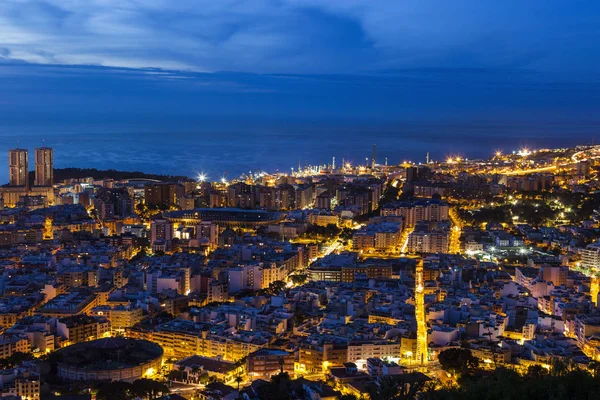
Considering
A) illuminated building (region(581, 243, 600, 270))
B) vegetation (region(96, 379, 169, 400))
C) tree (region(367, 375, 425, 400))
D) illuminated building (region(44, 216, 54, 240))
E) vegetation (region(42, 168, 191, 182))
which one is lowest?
vegetation (region(96, 379, 169, 400))

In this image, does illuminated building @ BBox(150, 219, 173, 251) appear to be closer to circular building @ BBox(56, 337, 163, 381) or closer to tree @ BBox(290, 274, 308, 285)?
tree @ BBox(290, 274, 308, 285)

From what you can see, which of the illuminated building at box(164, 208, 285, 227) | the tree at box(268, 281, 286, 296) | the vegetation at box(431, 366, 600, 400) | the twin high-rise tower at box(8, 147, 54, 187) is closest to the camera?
the vegetation at box(431, 366, 600, 400)

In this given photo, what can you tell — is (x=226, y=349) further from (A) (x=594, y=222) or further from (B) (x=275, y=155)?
(B) (x=275, y=155)

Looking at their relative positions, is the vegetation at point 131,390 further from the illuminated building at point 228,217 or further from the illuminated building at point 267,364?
the illuminated building at point 228,217

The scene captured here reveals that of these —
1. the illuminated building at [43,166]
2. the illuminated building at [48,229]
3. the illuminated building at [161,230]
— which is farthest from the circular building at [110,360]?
the illuminated building at [43,166]

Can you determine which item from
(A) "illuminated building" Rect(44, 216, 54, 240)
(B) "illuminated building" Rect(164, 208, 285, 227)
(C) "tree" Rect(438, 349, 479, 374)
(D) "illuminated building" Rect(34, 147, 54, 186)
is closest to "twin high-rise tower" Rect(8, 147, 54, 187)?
(D) "illuminated building" Rect(34, 147, 54, 186)

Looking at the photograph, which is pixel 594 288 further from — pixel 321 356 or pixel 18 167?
pixel 18 167

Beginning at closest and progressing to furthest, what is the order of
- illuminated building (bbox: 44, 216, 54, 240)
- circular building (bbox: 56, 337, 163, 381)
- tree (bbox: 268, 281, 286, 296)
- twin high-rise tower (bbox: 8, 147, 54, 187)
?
circular building (bbox: 56, 337, 163, 381), tree (bbox: 268, 281, 286, 296), illuminated building (bbox: 44, 216, 54, 240), twin high-rise tower (bbox: 8, 147, 54, 187)
